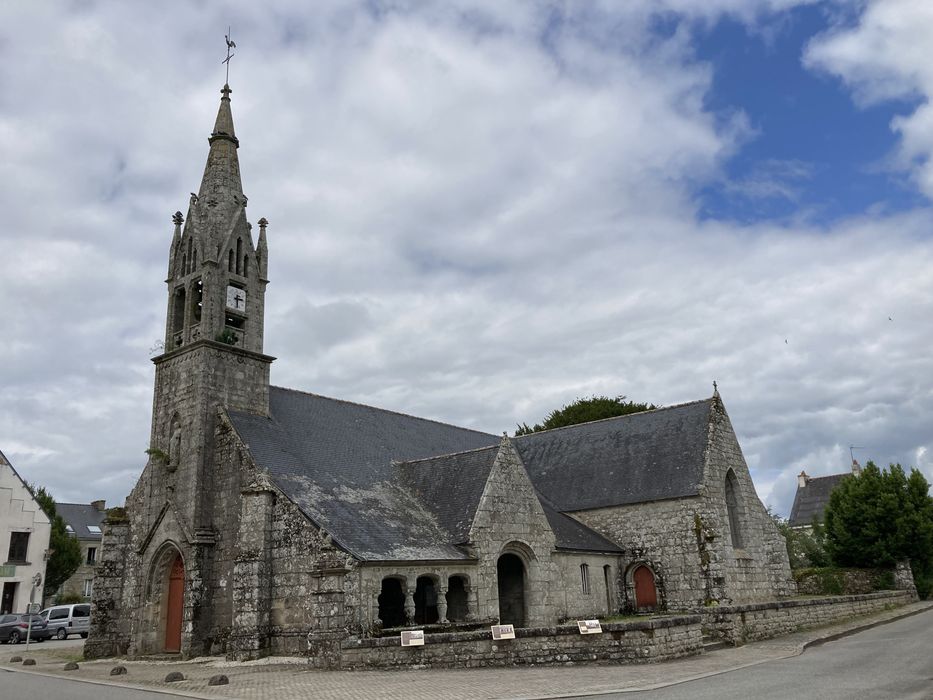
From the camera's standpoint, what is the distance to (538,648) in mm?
15148

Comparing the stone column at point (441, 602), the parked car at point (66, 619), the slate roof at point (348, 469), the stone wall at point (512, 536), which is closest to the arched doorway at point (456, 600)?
the stone wall at point (512, 536)

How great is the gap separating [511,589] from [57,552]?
29143 mm

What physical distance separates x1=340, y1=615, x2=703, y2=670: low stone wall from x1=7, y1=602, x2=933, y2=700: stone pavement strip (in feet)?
0.75

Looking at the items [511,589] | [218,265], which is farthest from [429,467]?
[218,265]

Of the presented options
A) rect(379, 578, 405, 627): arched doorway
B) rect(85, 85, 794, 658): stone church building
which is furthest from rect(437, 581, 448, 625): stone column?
rect(379, 578, 405, 627): arched doorway

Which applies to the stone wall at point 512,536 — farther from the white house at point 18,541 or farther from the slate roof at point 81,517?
the slate roof at point 81,517

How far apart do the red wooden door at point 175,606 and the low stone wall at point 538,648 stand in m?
8.25

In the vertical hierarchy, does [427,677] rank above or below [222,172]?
below

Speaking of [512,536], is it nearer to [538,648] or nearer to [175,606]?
[538,648]

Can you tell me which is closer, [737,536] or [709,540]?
[709,540]

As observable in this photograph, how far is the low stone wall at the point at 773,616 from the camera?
18250mm

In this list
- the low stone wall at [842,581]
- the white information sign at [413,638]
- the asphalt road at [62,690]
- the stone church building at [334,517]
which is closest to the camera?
the asphalt road at [62,690]

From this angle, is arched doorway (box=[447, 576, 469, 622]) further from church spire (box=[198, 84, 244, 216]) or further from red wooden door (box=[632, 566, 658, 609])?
church spire (box=[198, 84, 244, 216])

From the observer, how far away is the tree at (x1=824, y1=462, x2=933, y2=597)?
110 feet
